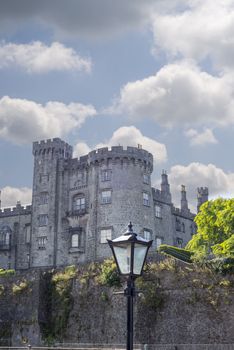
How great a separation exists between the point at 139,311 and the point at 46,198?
3143cm

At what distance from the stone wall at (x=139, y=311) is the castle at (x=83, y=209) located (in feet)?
57.8

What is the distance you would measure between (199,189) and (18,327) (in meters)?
41.8

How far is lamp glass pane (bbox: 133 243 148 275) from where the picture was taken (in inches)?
488

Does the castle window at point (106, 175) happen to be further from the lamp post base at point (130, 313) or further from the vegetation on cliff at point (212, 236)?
the lamp post base at point (130, 313)

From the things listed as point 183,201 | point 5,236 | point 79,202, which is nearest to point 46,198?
point 79,202

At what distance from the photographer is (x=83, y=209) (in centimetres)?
5969

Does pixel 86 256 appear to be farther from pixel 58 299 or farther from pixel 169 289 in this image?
pixel 169 289

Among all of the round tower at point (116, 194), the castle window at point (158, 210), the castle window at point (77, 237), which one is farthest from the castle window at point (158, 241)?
the castle window at point (77, 237)

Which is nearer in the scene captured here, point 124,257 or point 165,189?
point 124,257

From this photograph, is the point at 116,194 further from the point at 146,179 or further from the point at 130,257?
the point at 130,257

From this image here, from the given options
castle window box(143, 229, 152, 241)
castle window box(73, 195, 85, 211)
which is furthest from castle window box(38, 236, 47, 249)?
castle window box(143, 229, 152, 241)

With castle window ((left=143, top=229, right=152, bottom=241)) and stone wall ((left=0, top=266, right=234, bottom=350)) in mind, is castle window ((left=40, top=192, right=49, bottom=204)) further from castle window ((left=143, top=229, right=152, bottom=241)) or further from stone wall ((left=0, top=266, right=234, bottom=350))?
stone wall ((left=0, top=266, right=234, bottom=350))

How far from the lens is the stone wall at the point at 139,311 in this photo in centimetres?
3108

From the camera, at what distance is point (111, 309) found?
114 feet
